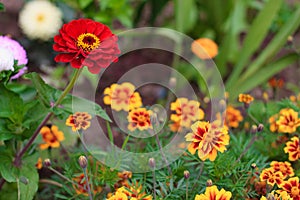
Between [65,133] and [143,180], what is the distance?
16.1 inches

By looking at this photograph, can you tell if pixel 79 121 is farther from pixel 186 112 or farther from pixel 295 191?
pixel 295 191

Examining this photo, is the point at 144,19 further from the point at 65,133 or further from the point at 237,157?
the point at 237,157

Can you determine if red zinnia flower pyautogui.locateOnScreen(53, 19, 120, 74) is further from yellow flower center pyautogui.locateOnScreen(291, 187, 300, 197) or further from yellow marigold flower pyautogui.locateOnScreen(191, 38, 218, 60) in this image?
yellow marigold flower pyautogui.locateOnScreen(191, 38, 218, 60)

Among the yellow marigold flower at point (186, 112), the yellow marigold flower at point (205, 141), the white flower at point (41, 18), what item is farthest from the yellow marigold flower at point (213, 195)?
the white flower at point (41, 18)

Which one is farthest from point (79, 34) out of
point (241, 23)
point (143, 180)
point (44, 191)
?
point (241, 23)

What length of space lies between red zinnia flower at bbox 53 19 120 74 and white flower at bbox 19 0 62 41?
90cm

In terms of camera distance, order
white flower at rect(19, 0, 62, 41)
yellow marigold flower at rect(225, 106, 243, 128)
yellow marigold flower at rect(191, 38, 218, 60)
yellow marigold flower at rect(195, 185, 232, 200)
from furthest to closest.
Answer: white flower at rect(19, 0, 62, 41), yellow marigold flower at rect(191, 38, 218, 60), yellow marigold flower at rect(225, 106, 243, 128), yellow marigold flower at rect(195, 185, 232, 200)

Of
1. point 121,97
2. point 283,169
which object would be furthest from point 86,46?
point 283,169

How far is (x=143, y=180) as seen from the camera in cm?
125

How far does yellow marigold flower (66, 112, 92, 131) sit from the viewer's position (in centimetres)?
119

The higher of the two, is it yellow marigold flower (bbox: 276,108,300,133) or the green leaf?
the green leaf

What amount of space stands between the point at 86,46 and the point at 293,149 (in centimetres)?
52

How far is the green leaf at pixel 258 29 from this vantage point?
6.35ft

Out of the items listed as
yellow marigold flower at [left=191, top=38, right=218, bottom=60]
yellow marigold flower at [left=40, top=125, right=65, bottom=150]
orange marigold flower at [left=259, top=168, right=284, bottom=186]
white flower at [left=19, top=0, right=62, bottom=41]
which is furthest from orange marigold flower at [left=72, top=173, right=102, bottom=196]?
white flower at [left=19, top=0, right=62, bottom=41]
